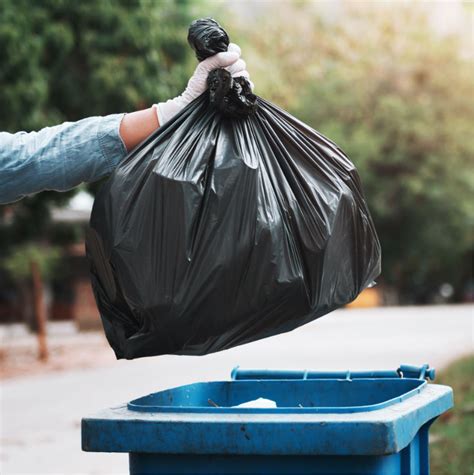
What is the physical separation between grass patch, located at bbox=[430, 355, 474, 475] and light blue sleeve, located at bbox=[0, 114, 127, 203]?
3.79m

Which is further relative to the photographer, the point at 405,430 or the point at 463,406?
the point at 463,406

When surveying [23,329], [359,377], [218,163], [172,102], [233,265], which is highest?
[172,102]

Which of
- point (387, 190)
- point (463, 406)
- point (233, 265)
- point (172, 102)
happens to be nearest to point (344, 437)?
point (233, 265)

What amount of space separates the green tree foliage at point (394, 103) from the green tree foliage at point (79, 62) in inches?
716

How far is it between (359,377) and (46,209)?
1302 cm

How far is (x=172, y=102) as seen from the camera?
3.01 metres

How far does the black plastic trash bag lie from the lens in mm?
2617

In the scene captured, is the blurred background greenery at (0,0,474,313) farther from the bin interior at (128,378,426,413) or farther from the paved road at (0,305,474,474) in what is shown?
the bin interior at (128,378,426,413)

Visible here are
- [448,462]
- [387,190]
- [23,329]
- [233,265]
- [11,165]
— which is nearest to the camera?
[233,265]

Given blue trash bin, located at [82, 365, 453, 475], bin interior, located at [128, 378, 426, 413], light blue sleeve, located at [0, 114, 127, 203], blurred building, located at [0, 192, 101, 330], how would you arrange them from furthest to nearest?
blurred building, located at [0, 192, 101, 330], bin interior, located at [128, 378, 426, 413], light blue sleeve, located at [0, 114, 127, 203], blue trash bin, located at [82, 365, 453, 475]

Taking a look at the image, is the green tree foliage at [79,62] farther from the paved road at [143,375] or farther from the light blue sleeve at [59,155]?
the light blue sleeve at [59,155]

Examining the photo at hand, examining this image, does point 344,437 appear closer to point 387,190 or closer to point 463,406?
point 463,406

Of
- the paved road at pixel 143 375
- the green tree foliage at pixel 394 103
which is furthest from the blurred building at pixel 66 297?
the green tree foliage at pixel 394 103

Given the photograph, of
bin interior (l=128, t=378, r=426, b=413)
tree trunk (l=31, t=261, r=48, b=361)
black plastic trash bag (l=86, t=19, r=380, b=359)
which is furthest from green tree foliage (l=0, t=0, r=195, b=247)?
black plastic trash bag (l=86, t=19, r=380, b=359)
